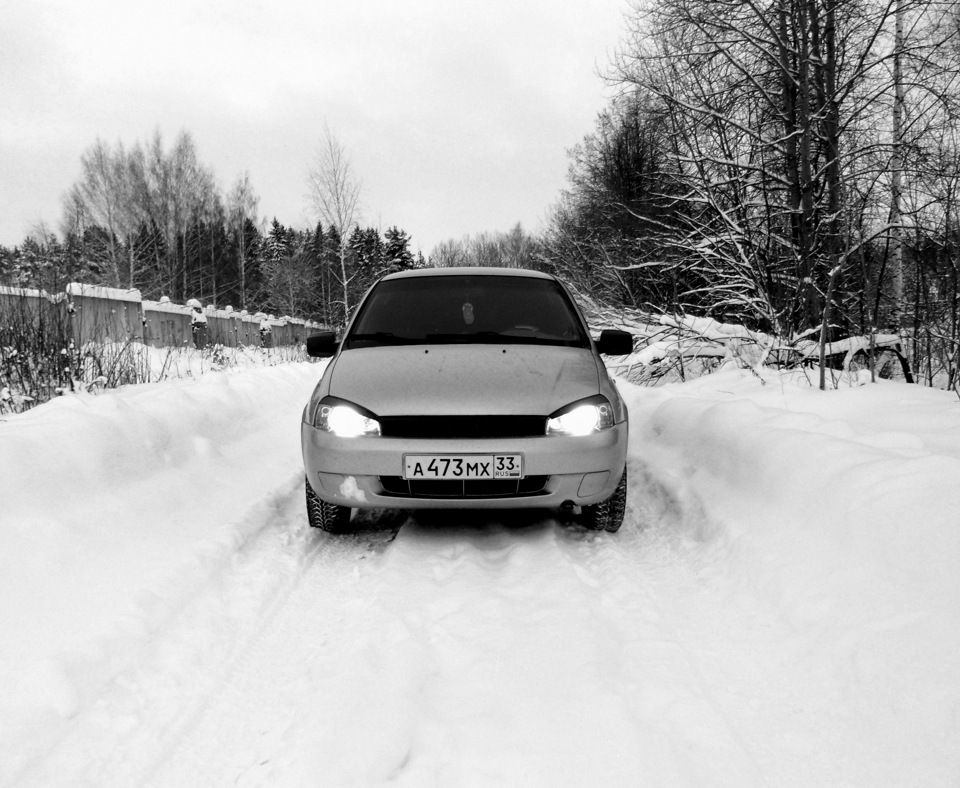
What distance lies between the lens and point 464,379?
3.18 metres

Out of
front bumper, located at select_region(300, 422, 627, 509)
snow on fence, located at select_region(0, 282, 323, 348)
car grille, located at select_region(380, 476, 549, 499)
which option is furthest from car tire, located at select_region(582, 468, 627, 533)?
snow on fence, located at select_region(0, 282, 323, 348)

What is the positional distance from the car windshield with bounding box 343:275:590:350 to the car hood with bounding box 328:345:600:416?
23 cm

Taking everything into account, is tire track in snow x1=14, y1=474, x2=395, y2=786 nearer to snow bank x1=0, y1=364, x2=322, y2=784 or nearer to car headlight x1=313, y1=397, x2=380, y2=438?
snow bank x1=0, y1=364, x2=322, y2=784

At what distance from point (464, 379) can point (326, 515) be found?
1098 millimetres

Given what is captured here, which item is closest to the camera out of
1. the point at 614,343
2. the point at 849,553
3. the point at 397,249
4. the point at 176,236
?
the point at 849,553

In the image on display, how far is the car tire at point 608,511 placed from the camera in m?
3.36

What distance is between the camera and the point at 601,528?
135 inches

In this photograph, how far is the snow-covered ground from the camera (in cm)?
161

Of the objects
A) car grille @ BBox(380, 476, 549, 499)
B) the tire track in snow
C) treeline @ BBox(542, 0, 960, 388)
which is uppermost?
treeline @ BBox(542, 0, 960, 388)

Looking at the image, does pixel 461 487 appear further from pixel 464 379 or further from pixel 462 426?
pixel 464 379

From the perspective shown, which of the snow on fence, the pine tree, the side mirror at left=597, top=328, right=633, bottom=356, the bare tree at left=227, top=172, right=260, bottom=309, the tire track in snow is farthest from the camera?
the pine tree

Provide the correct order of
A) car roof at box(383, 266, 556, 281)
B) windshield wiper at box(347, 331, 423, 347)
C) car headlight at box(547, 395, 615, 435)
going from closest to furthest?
car headlight at box(547, 395, 615, 435), windshield wiper at box(347, 331, 423, 347), car roof at box(383, 266, 556, 281)

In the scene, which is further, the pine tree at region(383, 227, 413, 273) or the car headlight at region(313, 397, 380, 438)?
the pine tree at region(383, 227, 413, 273)

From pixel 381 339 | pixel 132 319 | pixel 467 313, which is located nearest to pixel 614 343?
pixel 467 313
